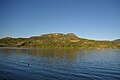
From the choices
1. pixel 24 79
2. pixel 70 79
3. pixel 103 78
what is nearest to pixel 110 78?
pixel 103 78

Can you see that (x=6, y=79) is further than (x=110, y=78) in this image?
No

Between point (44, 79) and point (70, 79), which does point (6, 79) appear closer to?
point (44, 79)

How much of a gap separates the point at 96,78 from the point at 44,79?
12.9m

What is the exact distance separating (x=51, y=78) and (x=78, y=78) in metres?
6.72

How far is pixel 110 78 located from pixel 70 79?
10268mm

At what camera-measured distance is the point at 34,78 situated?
4144 cm

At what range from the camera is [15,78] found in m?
41.1

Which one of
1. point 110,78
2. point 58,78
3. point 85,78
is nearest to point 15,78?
point 58,78

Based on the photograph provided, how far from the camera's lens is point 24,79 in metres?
40.2

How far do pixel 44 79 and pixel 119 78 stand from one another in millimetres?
18975

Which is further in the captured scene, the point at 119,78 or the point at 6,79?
the point at 119,78

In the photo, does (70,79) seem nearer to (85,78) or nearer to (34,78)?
(85,78)

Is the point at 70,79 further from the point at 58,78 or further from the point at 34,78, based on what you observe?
the point at 34,78

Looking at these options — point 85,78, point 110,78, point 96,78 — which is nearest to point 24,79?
point 85,78
